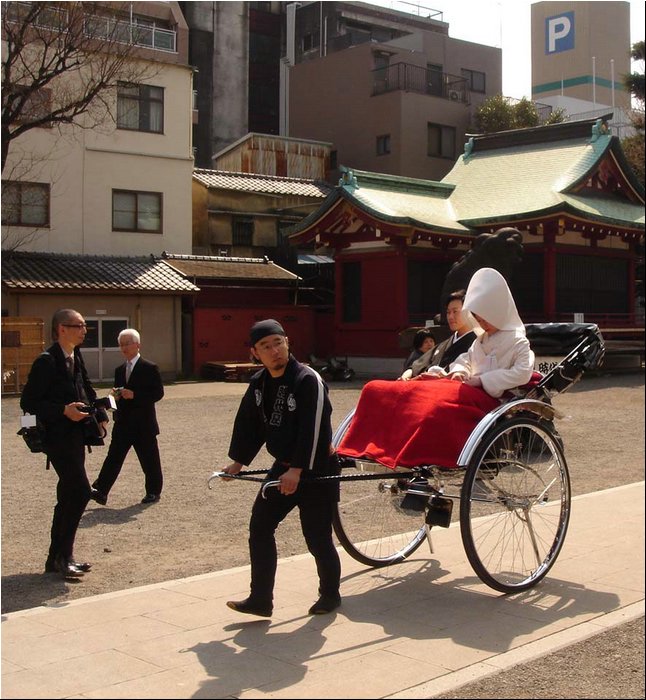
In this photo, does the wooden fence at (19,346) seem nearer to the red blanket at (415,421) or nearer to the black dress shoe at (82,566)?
the black dress shoe at (82,566)

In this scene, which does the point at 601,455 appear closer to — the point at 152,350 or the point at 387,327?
the point at 387,327

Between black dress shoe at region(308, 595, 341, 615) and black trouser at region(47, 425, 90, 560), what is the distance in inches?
65.6

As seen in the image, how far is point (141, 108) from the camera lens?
23.3m

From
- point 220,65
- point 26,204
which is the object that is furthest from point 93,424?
point 26,204

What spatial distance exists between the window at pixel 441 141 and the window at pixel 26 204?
37.8 ft

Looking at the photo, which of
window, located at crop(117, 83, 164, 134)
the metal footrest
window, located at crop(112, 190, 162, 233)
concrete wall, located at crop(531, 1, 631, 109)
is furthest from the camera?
window, located at crop(112, 190, 162, 233)

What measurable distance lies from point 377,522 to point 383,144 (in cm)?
895

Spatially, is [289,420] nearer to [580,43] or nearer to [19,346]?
[580,43]

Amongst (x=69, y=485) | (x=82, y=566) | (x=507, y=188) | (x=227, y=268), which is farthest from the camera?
(x=227, y=268)

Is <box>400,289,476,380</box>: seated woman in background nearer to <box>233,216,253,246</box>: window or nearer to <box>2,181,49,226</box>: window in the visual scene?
<box>2,181,49,226</box>: window

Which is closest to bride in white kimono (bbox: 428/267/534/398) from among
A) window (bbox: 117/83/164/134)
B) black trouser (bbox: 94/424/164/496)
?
black trouser (bbox: 94/424/164/496)

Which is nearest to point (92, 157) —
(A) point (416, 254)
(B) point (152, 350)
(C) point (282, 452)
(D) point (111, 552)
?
(B) point (152, 350)

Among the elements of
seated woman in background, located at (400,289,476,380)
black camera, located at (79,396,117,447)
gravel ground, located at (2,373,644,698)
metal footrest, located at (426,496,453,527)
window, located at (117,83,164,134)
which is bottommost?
gravel ground, located at (2,373,644,698)

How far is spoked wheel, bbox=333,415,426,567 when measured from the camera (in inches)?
195
